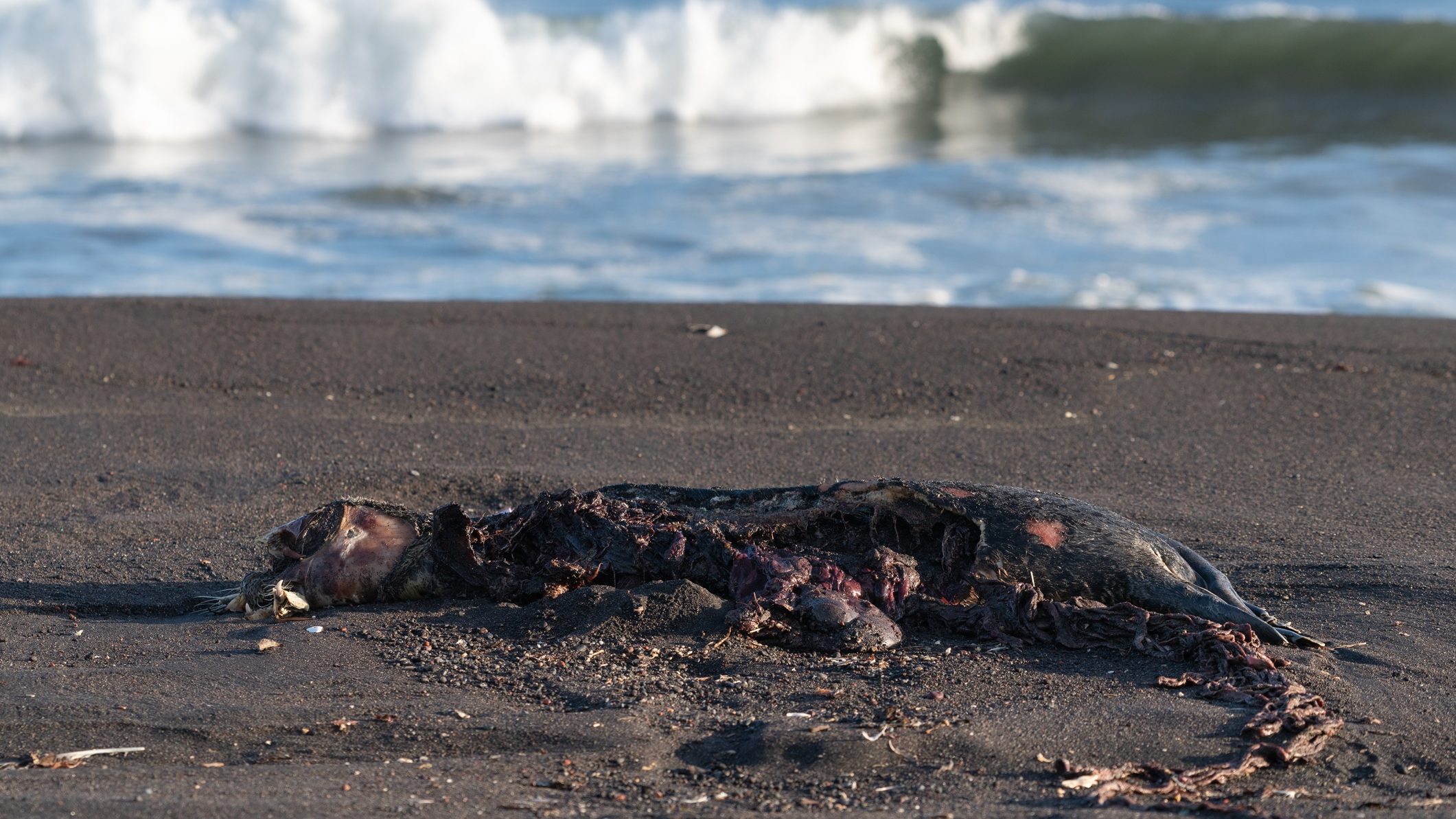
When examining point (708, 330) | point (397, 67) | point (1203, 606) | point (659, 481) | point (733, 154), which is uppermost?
point (397, 67)

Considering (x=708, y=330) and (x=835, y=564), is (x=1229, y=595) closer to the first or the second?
(x=835, y=564)

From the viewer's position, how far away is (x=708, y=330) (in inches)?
315

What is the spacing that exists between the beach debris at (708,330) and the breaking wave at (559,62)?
1252 centimetres

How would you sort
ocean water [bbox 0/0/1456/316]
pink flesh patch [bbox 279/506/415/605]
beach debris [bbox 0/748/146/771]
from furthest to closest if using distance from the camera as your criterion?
ocean water [bbox 0/0/1456/316], pink flesh patch [bbox 279/506/415/605], beach debris [bbox 0/748/146/771]

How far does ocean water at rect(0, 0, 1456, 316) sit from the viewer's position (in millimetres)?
10547

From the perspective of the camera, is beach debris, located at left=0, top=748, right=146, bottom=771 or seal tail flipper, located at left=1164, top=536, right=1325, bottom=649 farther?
seal tail flipper, located at left=1164, top=536, right=1325, bottom=649

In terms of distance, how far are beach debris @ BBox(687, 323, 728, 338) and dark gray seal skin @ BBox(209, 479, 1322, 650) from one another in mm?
3425

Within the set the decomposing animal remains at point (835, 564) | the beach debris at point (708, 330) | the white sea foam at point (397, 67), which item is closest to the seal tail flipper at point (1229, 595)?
the decomposing animal remains at point (835, 564)

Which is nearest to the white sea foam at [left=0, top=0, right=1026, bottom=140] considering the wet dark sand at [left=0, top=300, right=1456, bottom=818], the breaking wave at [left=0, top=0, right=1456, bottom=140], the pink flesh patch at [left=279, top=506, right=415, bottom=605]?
the breaking wave at [left=0, top=0, right=1456, bottom=140]

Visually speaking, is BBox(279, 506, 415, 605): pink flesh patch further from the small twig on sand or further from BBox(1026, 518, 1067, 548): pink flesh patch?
BBox(1026, 518, 1067, 548): pink flesh patch

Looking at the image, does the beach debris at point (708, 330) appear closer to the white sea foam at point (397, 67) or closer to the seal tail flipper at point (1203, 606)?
the seal tail flipper at point (1203, 606)

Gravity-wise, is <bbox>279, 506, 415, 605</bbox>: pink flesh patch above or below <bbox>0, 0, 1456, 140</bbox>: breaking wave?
below

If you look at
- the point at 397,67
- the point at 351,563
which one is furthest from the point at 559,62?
the point at 351,563

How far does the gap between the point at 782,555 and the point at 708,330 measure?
394 centimetres
